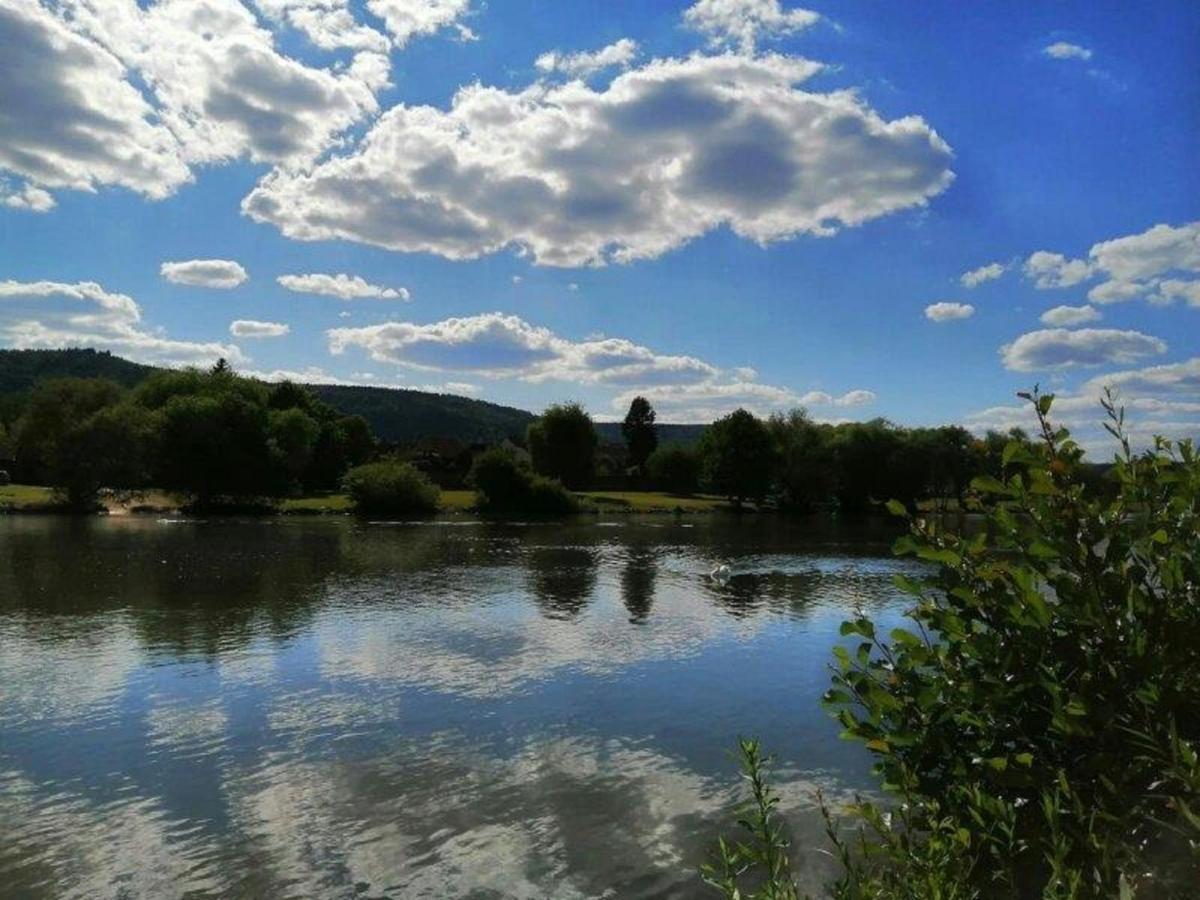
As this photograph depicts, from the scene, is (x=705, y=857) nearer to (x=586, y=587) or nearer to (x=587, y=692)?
(x=587, y=692)

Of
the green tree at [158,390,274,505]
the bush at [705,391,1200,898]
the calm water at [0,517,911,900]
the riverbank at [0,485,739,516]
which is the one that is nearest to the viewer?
the bush at [705,391,1200,898]

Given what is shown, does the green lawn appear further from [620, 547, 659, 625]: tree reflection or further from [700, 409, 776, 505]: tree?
[700, 409, 776, 505]: tree

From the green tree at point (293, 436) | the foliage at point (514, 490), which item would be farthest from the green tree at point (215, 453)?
the foliage at point (514, 490)

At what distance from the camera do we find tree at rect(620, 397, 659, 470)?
530 ft

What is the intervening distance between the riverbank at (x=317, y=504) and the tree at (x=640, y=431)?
33889 millimetres

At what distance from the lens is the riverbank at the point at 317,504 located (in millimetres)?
86812

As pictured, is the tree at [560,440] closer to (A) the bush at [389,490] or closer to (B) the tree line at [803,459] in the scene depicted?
(B) the tree line at [803,459]

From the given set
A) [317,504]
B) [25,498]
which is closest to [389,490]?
[317,504]

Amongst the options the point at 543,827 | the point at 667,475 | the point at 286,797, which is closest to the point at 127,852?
the point at 286,797

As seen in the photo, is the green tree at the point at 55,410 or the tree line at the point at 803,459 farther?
the tree line at the point at 803,459

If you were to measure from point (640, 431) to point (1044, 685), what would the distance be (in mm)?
158111

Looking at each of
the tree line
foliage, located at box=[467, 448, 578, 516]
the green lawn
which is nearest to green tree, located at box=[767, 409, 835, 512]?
the tree line

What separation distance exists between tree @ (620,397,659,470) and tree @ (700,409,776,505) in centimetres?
4149

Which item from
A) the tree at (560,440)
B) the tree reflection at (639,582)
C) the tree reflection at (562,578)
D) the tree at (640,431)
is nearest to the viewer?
the tree reflection at (639,582)
